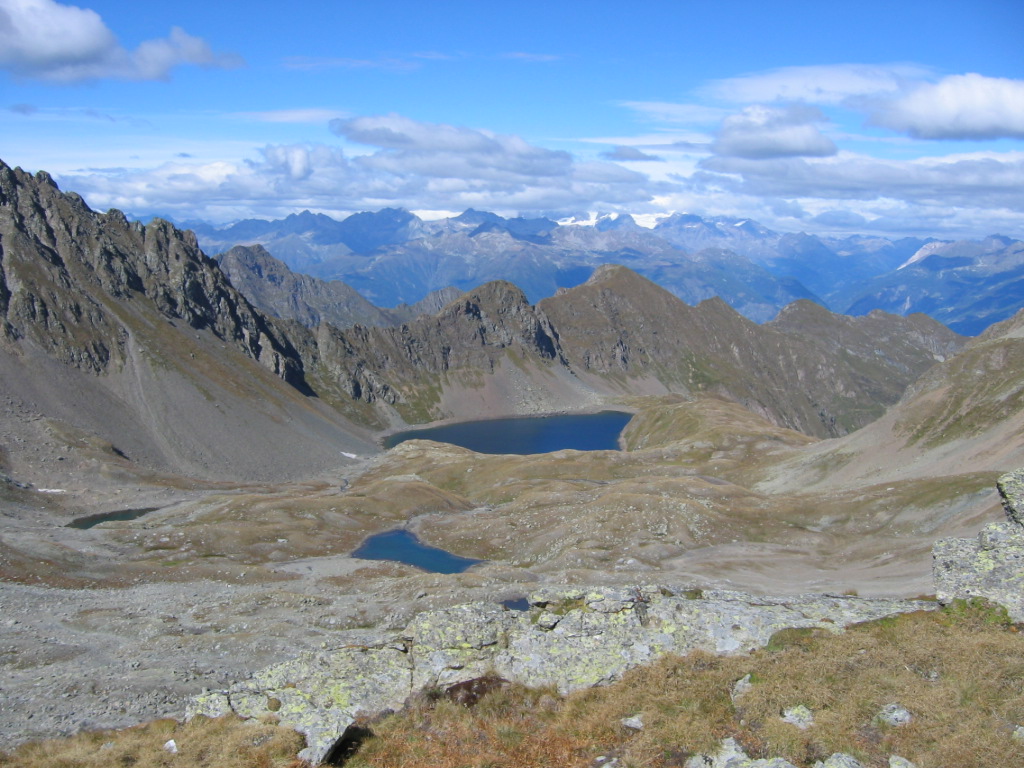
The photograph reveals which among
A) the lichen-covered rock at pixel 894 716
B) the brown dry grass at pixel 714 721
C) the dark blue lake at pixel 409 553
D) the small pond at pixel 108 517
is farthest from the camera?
the small pond at pixel 108 517

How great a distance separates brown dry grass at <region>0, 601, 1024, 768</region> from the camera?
20.5 metres

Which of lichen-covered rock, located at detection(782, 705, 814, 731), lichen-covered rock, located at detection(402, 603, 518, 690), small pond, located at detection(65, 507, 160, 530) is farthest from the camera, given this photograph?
small pond, located at detection(65, 507, 160, 530)

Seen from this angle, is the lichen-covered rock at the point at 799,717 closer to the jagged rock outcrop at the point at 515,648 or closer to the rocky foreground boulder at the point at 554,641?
the jagged rock outcrop at the point at 515,648

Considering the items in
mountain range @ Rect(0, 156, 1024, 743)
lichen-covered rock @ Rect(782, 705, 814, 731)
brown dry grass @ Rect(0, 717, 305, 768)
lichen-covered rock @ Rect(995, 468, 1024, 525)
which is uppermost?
lichen-covered rock @ Rect(995, 468, 1024, 525)

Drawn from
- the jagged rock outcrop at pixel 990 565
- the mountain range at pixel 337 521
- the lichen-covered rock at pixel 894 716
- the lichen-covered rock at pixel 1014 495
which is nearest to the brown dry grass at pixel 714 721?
the lichen-covered rock at pixel 894 716

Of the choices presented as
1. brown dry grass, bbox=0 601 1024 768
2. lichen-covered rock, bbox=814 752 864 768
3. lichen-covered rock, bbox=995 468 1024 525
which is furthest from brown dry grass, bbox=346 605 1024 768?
lichen-covered rock, bbox=995 468 1024 525

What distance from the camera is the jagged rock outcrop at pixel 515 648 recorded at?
2747 cm

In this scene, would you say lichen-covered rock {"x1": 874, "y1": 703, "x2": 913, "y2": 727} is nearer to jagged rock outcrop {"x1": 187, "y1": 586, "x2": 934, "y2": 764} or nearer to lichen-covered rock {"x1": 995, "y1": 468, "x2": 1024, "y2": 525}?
jagged rock outcrop {"x1": 187, "y1": 586, "x2": 934, "y2": 764}

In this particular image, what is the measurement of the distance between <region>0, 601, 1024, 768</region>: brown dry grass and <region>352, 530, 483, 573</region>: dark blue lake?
76660 millimetres

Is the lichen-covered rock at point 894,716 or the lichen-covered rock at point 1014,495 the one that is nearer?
the lichen-covered rock at point 894,716

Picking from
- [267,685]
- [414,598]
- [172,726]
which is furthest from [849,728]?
[414,598]

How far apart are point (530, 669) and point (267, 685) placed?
34.5 feet

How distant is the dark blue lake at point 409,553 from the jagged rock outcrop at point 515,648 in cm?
7110

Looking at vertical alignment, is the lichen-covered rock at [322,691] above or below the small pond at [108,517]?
above
